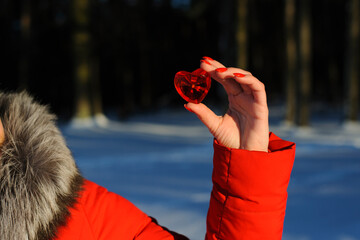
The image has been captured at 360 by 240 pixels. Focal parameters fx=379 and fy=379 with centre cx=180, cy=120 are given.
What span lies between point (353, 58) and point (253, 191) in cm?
907

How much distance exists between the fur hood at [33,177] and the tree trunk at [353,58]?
30.0ft

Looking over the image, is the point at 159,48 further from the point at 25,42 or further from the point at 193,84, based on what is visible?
the point at 193,84

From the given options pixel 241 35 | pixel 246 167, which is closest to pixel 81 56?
pixel 241 35

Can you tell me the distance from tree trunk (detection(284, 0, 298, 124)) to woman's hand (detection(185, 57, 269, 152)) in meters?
9.29

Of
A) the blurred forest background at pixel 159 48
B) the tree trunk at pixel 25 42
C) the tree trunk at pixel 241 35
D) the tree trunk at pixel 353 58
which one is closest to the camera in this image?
the tree trunk at pixel 241 35

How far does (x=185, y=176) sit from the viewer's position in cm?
489

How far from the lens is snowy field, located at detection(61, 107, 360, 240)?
3.11 metres

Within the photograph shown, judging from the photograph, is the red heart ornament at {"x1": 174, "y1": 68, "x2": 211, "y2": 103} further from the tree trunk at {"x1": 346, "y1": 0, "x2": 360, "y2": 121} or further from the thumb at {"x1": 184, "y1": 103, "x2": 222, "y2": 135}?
the tree trunk at {"x1": 346, "y1": 0, "x2": 360, "y2": 121}

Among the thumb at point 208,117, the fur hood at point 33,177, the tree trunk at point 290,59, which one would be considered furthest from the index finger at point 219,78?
the tree trunk at point 290,59

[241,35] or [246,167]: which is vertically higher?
[241,35]

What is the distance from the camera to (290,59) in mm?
10852

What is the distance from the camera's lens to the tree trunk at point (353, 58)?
9.27 meters

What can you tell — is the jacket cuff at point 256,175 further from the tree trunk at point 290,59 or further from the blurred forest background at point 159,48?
the tree trunk at point 290,59

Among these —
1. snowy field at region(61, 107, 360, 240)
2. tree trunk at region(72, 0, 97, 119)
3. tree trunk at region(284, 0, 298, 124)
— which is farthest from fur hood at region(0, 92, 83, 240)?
tree trunk at region(284, 0, 298, 124)
